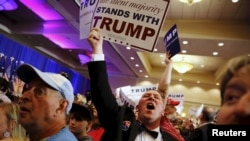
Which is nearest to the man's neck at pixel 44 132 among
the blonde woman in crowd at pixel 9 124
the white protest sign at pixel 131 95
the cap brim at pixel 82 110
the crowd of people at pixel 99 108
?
the crowd of people at pixel 99 108

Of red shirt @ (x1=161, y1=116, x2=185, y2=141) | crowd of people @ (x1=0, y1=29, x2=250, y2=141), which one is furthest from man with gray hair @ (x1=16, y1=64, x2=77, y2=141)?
red shirt @ (x1=161, y1=116, x2=185, y2=141)

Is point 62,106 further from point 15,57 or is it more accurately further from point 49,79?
point 15,57

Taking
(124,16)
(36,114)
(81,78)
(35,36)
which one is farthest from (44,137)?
(81,78)

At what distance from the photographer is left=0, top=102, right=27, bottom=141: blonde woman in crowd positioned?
1.85m

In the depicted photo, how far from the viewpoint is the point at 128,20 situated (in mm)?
2270

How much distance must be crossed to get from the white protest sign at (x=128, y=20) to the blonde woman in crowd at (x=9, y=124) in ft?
2.73

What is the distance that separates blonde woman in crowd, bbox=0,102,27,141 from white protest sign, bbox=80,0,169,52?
0.83 meters

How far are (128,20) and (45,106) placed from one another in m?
1.14

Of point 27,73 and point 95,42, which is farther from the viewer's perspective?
point 95,42

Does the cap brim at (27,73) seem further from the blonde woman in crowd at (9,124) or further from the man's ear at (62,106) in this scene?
the blonde woman in crowd at (9,124)

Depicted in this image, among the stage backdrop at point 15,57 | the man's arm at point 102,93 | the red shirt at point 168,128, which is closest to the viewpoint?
the man's arm at point 102,93

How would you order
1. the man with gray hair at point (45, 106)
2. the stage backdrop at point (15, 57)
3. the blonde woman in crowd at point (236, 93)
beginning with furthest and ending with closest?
1. the stage backdrop at point (15, 57)
2. the man with gray hair at point (45, 106)
3. the blonde woman in crowd at point (236, 93)

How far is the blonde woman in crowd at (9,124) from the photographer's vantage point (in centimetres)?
185

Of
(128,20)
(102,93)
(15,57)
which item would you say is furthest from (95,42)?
(15,57)
